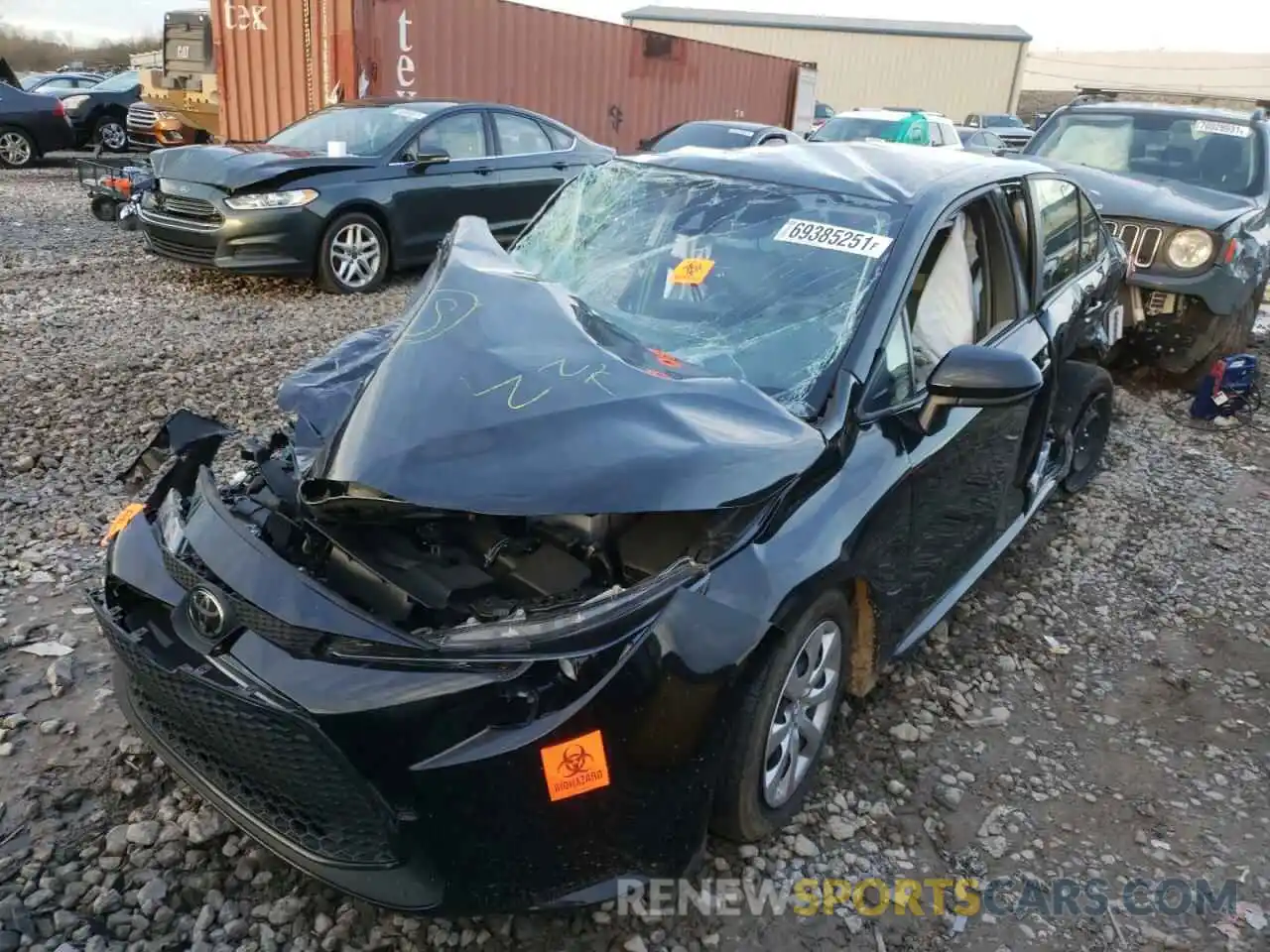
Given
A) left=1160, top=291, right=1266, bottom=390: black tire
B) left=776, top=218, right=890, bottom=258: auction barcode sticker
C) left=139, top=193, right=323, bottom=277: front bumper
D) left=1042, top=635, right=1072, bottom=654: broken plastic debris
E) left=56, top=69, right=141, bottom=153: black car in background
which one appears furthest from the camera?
left=56, top=69, right=141, bottom=153: black car in background

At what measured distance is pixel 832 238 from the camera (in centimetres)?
291

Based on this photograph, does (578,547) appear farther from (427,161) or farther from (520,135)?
(520,135)

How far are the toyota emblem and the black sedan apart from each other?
558 cm

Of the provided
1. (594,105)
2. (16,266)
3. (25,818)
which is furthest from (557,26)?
(25,818)

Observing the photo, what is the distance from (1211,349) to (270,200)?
21.7 ft

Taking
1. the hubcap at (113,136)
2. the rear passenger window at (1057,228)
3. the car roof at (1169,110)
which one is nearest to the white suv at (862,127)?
the car roof at (1169,110)

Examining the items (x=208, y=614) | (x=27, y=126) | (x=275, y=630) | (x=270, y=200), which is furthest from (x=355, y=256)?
(x=27, y=126)

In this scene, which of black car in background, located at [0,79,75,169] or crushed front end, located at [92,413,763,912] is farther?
black car in background, located at [0,79,75,169]

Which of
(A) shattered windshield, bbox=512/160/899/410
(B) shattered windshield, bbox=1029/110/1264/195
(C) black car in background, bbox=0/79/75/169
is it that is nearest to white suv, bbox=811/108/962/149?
(B) shattered windshield, bbox=1029/110/1264/195

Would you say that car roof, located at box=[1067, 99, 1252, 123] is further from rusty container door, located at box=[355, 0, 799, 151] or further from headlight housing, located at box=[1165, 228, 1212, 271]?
rusty container door, located at box=[355, 0, 799, 151]

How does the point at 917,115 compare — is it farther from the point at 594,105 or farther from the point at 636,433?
the point at 636,433

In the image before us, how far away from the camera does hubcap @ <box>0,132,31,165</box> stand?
47.4ft

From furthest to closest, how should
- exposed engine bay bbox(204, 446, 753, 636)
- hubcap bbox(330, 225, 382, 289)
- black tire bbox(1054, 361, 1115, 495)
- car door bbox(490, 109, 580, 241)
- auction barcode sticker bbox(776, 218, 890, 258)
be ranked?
1. car door bbox(490, 109, 580, 241)
2. hubcap bbox(330, 225, 382, 289)
3. black tire bbox(1054, 361, 1115, 495)
4. auction barcode sticker bbox(776, 218, 890, 258)
5. exposed engine bay bbox(204, 446, 753, 636)

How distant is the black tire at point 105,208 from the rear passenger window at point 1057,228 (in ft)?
24.7
